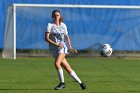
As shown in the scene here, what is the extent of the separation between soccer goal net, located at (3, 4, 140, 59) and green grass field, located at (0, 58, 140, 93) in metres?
1.09

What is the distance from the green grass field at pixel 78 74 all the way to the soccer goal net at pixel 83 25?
1.09m

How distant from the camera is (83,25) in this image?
28969 mm

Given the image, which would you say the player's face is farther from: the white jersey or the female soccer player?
the white jersey

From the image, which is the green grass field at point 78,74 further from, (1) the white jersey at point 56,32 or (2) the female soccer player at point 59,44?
(1) the white jersey at point 56,32

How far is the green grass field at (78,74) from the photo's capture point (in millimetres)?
15011

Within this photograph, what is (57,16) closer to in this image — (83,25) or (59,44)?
(59,44)

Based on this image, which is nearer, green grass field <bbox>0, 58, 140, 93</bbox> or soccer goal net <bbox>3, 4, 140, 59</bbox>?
green grass field <bbox>0, 58, 140, 93</bbox>

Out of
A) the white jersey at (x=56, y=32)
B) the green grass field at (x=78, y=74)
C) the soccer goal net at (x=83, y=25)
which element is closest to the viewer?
the white jersey at (x=56, y=32)

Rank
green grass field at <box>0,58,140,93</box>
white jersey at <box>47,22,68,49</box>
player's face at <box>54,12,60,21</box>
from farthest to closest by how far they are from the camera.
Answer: green grass field at <box>0,58,140,93</box>
white jersey at <box>47,22,68,49</box>
player's face at <box>54,12,60,21</box>

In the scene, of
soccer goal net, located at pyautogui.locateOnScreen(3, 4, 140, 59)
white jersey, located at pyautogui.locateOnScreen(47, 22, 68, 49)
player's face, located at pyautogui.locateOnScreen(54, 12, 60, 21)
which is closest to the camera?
player's face, located at pyautogui.locateOnScreen(54, 12, 60, 21)

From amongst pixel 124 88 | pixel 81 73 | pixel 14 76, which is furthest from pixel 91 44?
pixel 124 88

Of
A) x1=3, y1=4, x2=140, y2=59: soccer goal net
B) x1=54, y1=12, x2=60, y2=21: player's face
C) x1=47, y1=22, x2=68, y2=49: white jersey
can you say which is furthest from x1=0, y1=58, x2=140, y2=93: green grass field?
x1=54, y1=12, x2=60, y2=21: player's face

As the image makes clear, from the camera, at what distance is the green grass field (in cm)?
1501

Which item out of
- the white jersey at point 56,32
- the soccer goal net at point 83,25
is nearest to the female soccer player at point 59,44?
the white jersey at point 56,32
